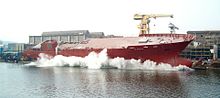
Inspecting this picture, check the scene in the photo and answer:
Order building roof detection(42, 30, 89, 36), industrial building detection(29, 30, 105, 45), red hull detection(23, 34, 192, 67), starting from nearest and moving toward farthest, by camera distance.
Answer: red hull detection(23, 34, 192, 67) → industrial building detection(29, 30, 105, 45) → building roof detection(42, 30, 89, 36)

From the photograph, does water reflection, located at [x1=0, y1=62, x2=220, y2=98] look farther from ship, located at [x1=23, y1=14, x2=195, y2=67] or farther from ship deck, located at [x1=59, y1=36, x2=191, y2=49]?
ship deck, located at [x1=59, y1=36, x2=191, y2=49]

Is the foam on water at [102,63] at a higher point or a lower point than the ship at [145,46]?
lower

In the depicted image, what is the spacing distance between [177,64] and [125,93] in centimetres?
2795

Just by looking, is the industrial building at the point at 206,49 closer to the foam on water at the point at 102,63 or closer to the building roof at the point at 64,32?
the foam on water at the point at 102,63

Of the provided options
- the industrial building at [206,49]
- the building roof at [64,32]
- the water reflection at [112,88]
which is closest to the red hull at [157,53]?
the water reflection at [112,88]

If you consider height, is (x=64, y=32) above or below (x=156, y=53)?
above

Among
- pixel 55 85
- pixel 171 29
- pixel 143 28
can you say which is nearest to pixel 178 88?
pixel 55 85

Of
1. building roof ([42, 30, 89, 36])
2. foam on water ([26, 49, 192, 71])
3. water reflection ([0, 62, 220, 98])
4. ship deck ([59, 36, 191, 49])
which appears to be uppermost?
building roof ([42, 30, 89, 36])

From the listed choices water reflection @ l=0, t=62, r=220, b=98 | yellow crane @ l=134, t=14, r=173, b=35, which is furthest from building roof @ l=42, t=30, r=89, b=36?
water reflection @ l=0, t=62, r=220, b=98

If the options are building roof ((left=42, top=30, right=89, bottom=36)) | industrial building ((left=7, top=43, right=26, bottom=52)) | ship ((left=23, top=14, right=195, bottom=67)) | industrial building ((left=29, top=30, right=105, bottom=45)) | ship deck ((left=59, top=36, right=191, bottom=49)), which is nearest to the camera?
ship ((left=23, top=14, right=195, bottom=67))

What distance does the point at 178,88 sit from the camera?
38719 millimetres

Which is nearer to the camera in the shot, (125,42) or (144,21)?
(125,42)

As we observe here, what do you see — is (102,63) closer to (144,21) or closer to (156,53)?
(156,53)

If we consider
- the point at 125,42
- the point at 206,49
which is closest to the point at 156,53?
A: the point at 125,42
